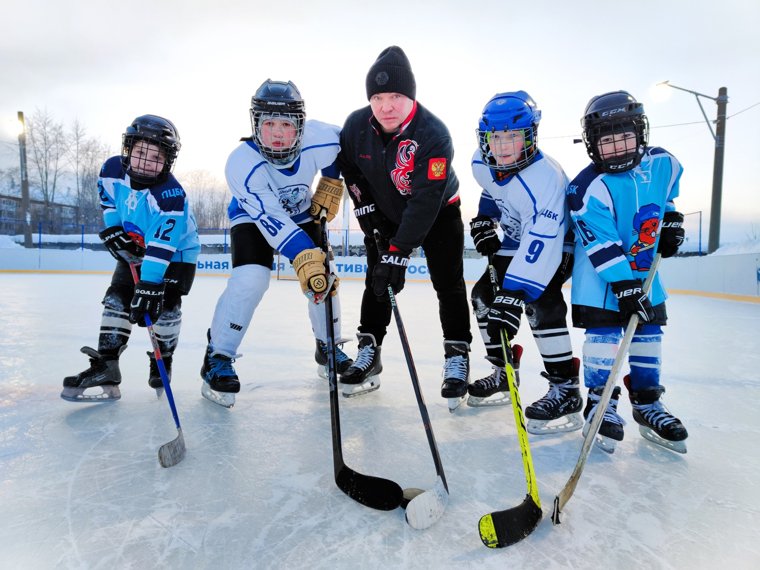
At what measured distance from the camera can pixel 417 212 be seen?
1755 mm

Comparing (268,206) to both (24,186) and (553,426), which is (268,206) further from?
(24,186)

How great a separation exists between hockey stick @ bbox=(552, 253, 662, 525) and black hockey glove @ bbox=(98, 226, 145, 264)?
184 centimetres

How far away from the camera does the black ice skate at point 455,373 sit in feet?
6.10

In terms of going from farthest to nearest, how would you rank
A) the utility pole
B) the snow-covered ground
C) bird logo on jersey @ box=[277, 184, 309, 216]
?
the utility pole → bird logo on jersey @ box=[277, 184, 309, 216] → the snow-covered ground

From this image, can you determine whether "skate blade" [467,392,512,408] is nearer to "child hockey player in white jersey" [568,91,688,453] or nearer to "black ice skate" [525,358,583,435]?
"black ice skate" [525,358,583,435]

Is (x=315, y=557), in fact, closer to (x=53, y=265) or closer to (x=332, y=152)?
(x=332, y=152)

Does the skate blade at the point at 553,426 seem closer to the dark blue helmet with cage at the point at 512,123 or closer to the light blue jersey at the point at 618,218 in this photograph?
the light blue jersey at the point at 618,218

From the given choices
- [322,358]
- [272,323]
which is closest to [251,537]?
[322,358]

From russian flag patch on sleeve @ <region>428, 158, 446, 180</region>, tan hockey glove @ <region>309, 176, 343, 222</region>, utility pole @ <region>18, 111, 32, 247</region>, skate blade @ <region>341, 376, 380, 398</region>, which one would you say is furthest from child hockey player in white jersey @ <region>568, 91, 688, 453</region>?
utility pole @ <region>18, 111, 32, 247</region>

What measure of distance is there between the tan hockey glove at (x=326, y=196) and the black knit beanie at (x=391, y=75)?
1.51 ft

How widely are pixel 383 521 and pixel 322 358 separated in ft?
4.38

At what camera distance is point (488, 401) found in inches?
76.0

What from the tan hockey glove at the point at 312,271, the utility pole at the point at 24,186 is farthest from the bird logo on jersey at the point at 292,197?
the utility pole at the point at 24,186

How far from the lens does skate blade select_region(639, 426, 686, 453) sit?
4.88 feet
